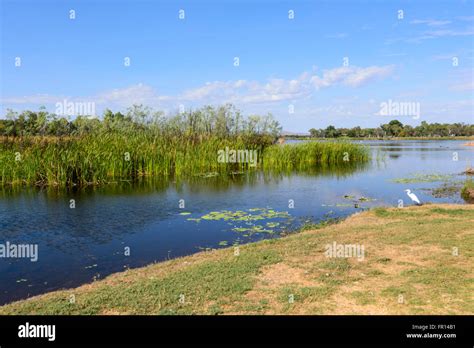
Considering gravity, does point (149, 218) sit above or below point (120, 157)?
below

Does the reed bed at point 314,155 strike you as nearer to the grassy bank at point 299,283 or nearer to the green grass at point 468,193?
the green grass at point 468,193

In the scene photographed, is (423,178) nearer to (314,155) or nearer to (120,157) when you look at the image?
(314,155)

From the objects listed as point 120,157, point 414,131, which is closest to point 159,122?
point 120,157

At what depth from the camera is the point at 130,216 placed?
43.0 ft

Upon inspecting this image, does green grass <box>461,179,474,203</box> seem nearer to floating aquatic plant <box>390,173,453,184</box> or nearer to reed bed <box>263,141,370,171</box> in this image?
floating aquatic plant <box>390,173,453,184</box>

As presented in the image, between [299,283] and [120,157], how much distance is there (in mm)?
17669

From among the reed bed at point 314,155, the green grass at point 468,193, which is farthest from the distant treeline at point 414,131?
the green grass at point 468,193

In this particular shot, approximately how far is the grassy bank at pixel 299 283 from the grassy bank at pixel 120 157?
524 inches

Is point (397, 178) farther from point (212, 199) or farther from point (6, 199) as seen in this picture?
point (6, 199)

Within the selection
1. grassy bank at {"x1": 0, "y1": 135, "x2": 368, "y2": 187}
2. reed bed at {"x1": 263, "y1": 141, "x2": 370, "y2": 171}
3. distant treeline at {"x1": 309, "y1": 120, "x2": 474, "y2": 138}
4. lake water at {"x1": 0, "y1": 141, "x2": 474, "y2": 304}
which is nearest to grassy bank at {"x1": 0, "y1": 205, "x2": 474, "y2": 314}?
lake water at {"x1": 0, "y1": 141, "x2": 474, "y2": 304}

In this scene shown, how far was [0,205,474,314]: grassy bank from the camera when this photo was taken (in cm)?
523

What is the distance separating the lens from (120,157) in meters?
22.0
